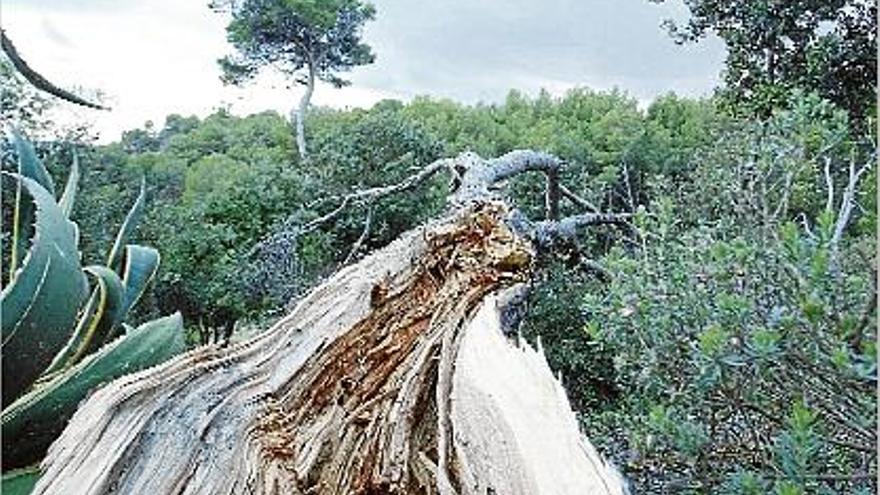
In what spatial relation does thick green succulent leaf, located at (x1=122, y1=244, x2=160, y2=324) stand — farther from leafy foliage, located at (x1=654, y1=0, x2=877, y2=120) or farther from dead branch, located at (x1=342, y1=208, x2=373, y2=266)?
leafy foliage, located at (x1=654, y1=0, x2=877, y2=120)

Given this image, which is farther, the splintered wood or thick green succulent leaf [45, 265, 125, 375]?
thick green succulent leaf [45, 265, 125, 375]

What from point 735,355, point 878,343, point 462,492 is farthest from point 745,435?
point 462,492

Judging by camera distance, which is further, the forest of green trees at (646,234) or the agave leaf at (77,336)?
the agave leaf at (77,336)

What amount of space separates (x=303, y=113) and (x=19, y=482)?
39.8 inches

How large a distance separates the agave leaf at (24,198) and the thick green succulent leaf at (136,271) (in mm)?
103

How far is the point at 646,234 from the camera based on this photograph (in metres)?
Answer: 1.22

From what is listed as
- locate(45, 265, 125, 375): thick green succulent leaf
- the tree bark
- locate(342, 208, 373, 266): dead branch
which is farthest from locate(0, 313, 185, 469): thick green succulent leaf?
the tree bark

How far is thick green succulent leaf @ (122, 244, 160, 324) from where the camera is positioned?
4.10 feet

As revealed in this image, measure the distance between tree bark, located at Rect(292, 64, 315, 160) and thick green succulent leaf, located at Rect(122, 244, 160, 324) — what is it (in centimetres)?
61

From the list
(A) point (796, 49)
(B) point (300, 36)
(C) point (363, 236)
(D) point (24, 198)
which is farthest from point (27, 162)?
(A) point (796, 49)

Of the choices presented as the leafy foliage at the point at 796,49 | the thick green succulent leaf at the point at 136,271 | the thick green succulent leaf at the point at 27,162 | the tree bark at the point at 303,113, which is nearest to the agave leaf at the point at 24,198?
the thick green succulent leaf at the point at 27,162

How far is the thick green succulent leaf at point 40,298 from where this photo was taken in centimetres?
102

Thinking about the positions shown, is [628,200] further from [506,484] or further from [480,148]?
[506,484]

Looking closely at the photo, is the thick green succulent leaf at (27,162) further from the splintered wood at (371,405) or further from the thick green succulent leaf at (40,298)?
the splintered wood at (371,405)
